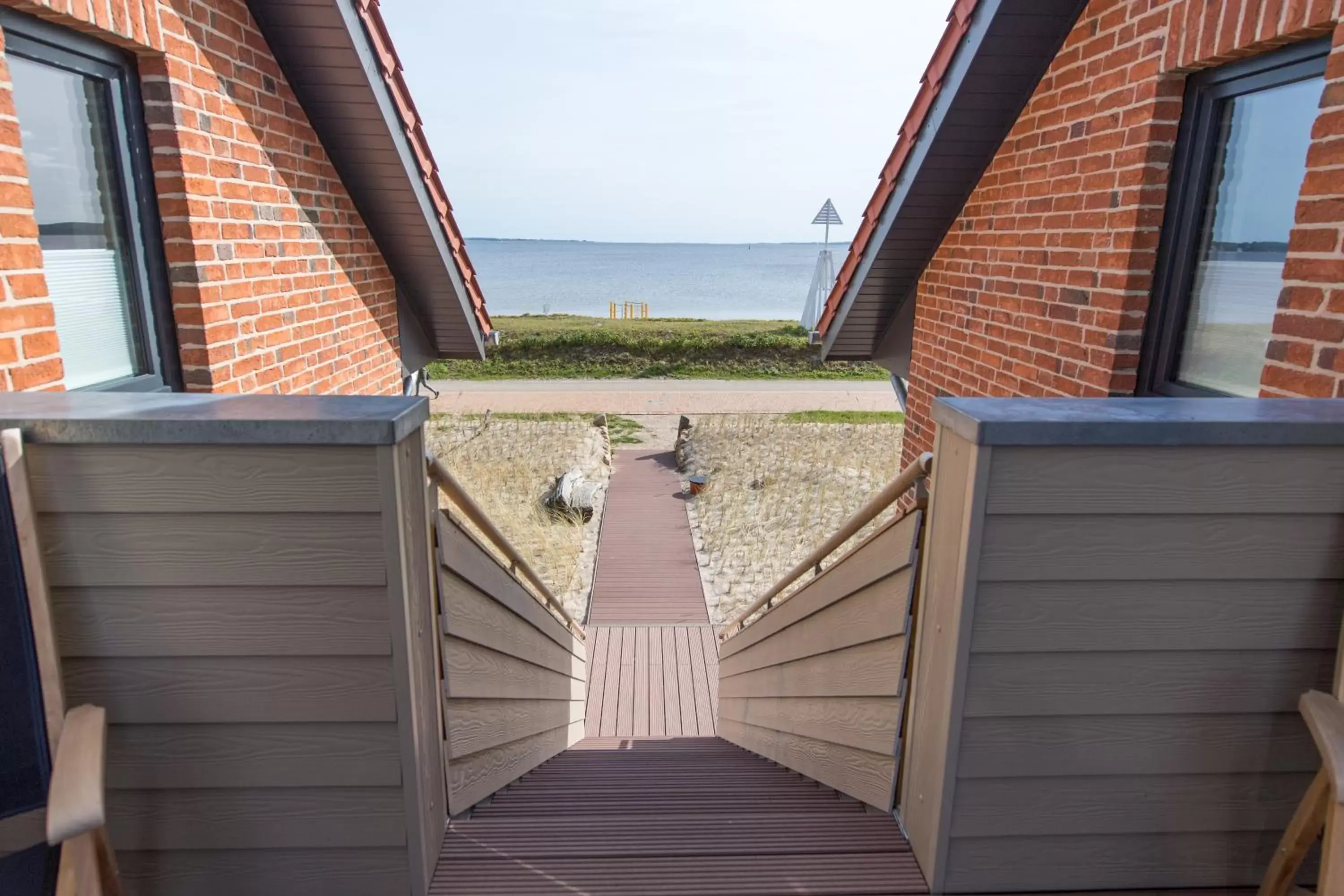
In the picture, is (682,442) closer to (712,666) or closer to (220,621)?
(712,666)

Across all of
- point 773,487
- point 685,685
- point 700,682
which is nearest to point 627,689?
point 685,685

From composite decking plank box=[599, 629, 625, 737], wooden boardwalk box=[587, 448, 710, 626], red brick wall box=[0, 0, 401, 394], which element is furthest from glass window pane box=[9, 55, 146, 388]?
wooden boardwalk box=[587, 448, 710, 626]

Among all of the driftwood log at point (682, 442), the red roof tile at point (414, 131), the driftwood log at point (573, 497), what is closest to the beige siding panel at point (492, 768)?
the red roof tile at point (414, 131)

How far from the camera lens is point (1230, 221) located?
9.09 ft

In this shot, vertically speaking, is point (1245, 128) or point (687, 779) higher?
point (1245, 128)

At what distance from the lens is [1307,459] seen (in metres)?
1.63

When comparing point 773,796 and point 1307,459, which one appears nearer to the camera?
point 1307,459

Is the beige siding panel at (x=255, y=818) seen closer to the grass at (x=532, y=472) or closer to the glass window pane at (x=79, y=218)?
the glass window pane at (x=79, y=218)

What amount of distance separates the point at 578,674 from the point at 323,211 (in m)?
3.09

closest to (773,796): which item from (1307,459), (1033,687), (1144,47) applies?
(1033,687)

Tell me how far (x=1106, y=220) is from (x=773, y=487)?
7.52 metres

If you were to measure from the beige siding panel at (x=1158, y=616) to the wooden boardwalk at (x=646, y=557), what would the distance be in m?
5.25

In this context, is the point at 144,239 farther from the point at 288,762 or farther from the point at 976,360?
the point at 976,360

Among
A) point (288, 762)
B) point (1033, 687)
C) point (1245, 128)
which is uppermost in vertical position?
point (1245, 128)
